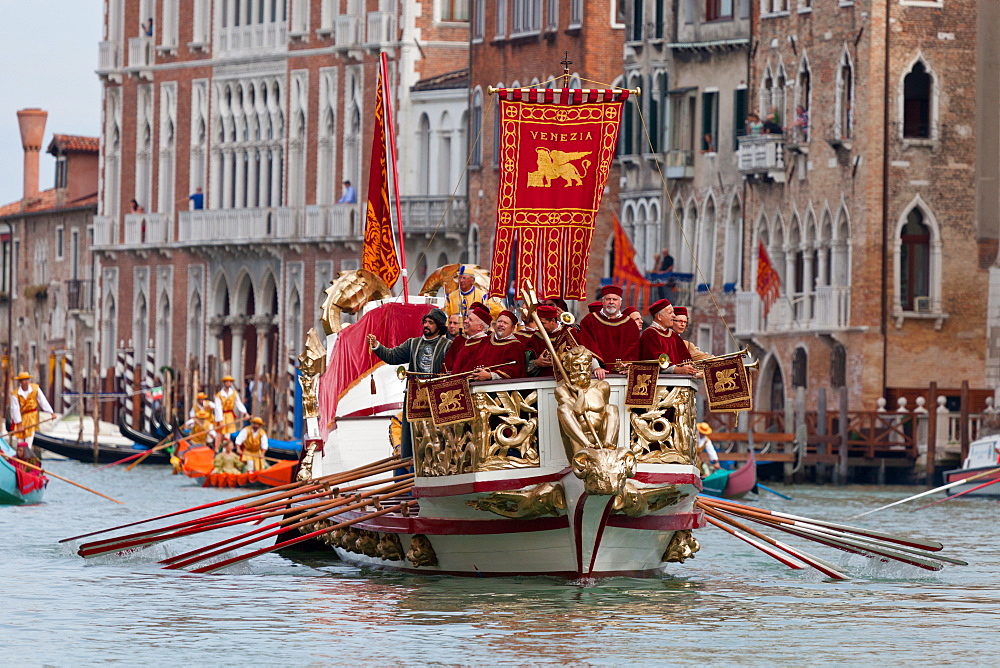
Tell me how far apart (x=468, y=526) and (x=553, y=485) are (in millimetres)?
1125

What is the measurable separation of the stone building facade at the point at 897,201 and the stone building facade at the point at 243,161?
13.8m

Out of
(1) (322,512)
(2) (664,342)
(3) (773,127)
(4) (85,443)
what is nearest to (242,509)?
(1) (322,512)

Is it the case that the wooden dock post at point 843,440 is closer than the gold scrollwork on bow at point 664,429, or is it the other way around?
the gold scrollwork on bow at point 664,429

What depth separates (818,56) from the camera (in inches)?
2004

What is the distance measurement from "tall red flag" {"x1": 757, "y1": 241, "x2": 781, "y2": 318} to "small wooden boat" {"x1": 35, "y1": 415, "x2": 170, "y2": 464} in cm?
1207

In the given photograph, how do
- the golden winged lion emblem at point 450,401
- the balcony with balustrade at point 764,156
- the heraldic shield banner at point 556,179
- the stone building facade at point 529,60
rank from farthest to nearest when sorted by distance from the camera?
the stone building facade at point 529,60 → the balcony with balustrade at point 764,156 → the heraldic shield banner at point 556,179 → the golden winged lion emblem at point 450,401

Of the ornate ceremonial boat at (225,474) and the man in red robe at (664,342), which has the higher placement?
the man in red robe at (664,342)

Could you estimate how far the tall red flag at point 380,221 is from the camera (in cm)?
2908

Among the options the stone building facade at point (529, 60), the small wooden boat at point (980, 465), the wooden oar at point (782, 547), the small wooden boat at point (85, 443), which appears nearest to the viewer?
the wooden oar at point (782, 547)

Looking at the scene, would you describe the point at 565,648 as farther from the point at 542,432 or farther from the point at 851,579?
the point at 851,579

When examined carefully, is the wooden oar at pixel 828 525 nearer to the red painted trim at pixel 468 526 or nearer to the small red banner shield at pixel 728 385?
the small red banner shield at pixel 728 385

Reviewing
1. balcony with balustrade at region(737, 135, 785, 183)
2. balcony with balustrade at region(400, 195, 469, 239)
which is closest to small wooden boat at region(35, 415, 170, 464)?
balcony with balustrade at region(400, 195, 469, 239)

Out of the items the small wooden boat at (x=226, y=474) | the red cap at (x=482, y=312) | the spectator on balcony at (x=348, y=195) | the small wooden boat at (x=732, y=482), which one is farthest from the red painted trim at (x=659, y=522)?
the spectator on balcony at (x=348, y=195)

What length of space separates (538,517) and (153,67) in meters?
50.9
